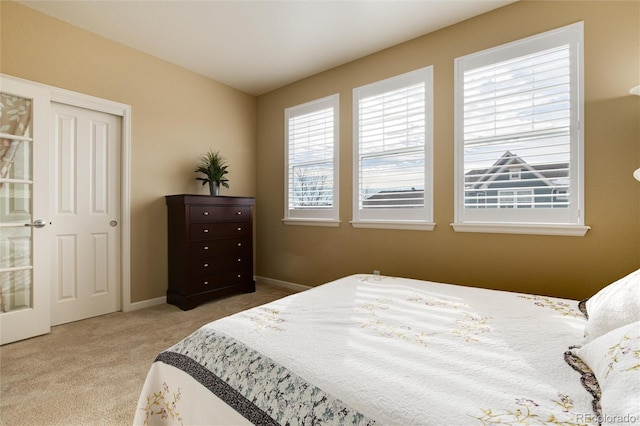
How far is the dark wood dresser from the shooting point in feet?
11.0

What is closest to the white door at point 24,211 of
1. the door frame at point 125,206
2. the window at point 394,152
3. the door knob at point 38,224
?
the door knob at point 38,224

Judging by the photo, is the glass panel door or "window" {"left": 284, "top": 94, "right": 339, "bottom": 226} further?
"window" {"left": 284, "top": 94, "right": 339, "bottom": 226}

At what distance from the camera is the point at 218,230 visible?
11.9ft

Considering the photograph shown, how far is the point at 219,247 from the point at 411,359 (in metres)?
3.04

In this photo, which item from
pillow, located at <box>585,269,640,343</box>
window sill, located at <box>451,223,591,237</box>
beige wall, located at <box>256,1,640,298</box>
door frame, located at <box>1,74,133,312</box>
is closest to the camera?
pillow, located at <box>585,269,640,343</box>

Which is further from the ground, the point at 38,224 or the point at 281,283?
the point at 38,224

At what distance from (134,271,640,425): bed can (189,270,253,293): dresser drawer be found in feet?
7.20

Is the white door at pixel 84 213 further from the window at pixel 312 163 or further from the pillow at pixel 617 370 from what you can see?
the pillow at pixel 617 370

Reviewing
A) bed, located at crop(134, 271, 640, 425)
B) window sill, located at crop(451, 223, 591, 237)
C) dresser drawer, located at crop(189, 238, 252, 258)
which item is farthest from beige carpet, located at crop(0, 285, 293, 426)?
window sill, located at crop(451, 223, 591, 237)

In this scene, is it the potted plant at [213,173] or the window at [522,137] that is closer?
the window at [522,137]

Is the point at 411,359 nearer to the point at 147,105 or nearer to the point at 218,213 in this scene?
the point at 218,213

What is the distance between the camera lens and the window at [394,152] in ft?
9.91

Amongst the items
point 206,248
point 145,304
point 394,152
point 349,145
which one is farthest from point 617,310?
point 145,304

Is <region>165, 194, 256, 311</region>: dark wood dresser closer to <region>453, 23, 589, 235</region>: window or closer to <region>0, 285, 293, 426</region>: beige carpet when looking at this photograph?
<region>0, 285, 293, 426</region>: beige carpet
